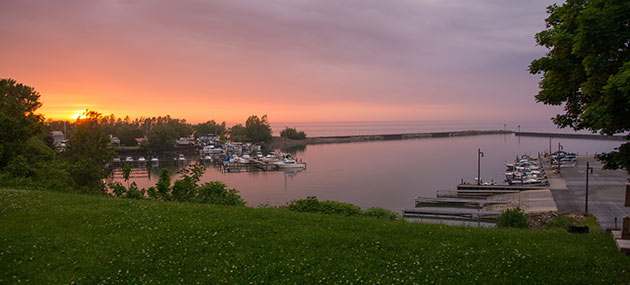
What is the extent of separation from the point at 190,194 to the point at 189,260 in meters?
5.58

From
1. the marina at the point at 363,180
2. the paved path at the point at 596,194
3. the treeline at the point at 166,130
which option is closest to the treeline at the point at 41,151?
the marina at the point at 363,180

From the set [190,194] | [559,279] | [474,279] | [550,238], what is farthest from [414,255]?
[190,194]

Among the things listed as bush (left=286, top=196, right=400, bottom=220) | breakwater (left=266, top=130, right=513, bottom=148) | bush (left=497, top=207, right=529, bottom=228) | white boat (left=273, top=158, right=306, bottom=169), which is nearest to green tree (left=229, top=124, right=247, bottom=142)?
breakwater (left=266, top=130, right=513, bottom=148)

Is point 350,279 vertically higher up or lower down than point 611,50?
lower down

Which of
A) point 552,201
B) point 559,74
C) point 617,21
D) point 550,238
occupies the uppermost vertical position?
point 617,21

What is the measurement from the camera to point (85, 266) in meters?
4.65

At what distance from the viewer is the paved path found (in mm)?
20359

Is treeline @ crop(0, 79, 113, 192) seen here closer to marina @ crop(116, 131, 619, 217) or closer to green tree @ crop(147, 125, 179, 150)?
marina @ crop(116, 131, 619, 217)

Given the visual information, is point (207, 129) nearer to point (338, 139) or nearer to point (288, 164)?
point (338, 139)

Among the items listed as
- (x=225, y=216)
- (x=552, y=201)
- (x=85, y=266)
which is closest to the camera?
(x=85, y=266)

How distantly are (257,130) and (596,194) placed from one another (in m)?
78.9

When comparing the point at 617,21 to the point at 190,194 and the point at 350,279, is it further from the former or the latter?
the point at 190,194

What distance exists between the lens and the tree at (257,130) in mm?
94688

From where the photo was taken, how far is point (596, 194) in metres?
25.6
